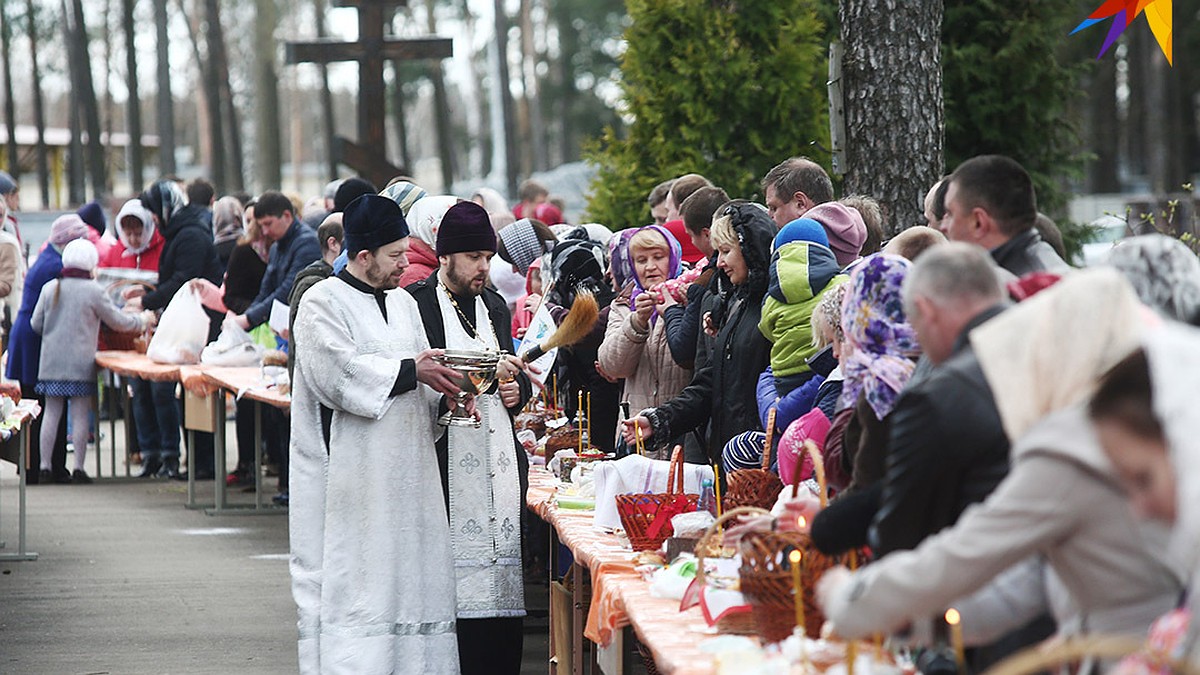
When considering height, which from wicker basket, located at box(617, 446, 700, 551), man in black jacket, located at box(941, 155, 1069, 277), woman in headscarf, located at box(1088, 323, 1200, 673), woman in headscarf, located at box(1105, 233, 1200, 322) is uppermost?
man in black jacket, located at box(941, 155, 1069, 277)

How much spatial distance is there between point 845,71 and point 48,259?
6.66 metres

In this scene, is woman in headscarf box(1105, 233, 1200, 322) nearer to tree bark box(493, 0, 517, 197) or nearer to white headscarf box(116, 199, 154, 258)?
white headscarf box(116, 199, 154, 258)

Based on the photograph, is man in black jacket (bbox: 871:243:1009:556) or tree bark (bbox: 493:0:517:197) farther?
tree bark (bbox: 493:0:517:197)

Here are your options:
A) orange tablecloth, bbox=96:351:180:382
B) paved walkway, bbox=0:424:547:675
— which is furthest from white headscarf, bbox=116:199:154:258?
paved walkway, bbox=0:424:547:675

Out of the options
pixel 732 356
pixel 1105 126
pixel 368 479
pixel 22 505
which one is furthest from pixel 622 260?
pixel 1105 126

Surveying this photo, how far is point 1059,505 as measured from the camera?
284 cm

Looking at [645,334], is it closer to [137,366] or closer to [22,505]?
[22,505]

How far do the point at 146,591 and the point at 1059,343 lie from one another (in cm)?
705

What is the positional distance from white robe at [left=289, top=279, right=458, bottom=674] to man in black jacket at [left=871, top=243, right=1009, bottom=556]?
298 cm

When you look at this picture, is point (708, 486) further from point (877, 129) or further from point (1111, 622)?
point (877, 129)

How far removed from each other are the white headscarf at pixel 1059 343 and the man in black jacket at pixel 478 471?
11.2 feet

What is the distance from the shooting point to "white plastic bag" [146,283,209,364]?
39.5 ft

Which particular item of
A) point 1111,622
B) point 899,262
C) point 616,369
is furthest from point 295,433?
point 1111,622

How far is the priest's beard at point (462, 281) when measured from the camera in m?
6.47
